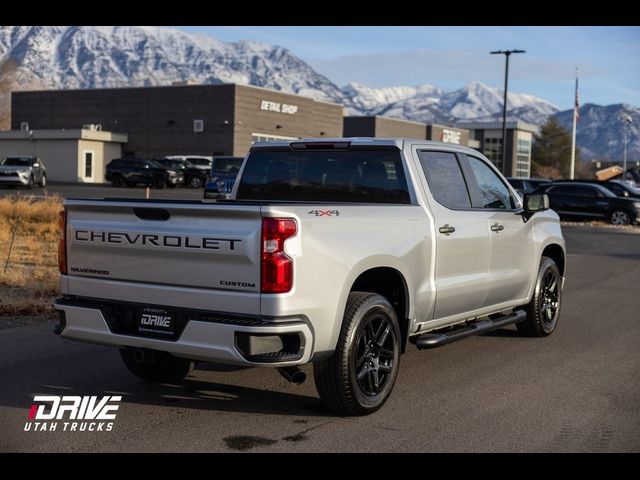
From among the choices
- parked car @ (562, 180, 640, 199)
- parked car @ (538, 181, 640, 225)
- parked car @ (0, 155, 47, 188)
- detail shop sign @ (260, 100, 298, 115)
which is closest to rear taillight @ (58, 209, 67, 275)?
parked car @ (538, 181, 640, 225)

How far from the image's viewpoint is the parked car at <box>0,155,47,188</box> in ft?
139

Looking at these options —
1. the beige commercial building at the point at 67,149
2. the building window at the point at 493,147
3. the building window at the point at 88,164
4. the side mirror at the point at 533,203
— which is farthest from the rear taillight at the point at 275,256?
the building window at the point at 493,147

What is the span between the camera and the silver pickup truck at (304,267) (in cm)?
534

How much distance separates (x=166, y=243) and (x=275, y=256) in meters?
0.83

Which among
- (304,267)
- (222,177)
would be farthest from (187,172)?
(304,267)

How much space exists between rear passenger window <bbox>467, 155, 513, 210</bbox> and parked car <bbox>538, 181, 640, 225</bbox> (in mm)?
23203

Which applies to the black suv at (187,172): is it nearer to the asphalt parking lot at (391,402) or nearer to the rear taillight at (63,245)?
the asphalt parking lot at (391,402)

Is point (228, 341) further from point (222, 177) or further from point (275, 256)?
point (222, 177)

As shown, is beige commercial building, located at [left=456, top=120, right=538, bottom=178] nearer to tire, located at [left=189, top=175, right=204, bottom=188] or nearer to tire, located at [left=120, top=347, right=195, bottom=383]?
tire, located at [left=189, top=175, right=204, bottom=188]

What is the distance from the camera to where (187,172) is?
4997 centimetres

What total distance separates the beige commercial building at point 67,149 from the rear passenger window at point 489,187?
5697 centimetres

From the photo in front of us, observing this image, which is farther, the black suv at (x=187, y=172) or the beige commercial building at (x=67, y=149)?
the beige commercial building at (x=67, y=149)
